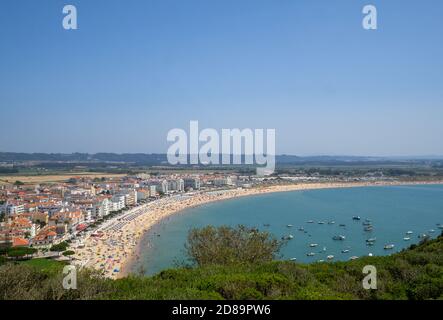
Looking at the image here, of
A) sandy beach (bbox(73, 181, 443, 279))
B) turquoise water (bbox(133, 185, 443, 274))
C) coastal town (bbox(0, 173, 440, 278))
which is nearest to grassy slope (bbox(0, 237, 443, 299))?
sandy beach (bbox(73, 181, 443, 279))

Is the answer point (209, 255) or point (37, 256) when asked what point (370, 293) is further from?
point (37, 256)

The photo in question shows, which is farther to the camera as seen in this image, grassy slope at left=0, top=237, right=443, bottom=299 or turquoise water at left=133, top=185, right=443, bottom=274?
turquoise water at left=133, top=185, right=443, bottom=274

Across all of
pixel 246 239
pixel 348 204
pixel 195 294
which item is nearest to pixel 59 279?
pixel 195 294

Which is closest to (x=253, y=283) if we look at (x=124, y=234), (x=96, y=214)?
(x=124, y=234)

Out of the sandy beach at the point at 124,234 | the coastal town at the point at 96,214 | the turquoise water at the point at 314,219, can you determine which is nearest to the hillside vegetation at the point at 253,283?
the sandy beach at the point at 124,234

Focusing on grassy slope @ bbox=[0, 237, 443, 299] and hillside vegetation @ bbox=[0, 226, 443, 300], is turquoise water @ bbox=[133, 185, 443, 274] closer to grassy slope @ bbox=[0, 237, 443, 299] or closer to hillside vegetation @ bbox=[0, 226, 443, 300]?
hillside vegetation @ bbox=[0, 226, 443, 300]

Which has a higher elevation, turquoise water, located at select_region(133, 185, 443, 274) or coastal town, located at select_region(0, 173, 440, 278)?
coastal town, located at select_region(0, 173, 440, 278)
